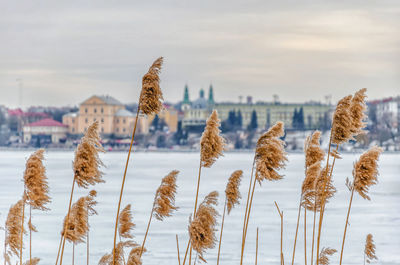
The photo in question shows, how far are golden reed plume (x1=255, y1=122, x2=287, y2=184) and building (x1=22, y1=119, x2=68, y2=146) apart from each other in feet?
257

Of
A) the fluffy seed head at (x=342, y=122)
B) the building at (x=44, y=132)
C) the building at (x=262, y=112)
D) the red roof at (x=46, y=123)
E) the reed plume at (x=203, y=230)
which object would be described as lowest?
the building at (x=44, y=132)

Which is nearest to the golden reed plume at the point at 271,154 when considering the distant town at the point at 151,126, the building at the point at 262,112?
the distant town at the point at 151,126

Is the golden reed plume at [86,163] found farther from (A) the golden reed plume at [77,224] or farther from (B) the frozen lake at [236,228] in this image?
(B) the frozen lake at [236,228]

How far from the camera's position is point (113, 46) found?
87750mm

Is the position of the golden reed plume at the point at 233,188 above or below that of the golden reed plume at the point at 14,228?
above

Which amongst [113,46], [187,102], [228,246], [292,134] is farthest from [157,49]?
[228,246]

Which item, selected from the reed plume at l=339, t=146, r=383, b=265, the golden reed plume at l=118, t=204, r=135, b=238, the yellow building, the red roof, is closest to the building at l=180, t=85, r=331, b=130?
the yellow building

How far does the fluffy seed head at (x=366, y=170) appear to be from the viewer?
99.3 inches

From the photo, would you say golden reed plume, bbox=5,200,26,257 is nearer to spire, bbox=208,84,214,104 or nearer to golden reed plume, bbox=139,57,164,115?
golden reed plume, bbox=139,57,164,115

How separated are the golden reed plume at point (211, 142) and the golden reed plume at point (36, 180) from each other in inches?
22.0

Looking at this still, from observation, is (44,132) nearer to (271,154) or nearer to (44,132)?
(44,132)

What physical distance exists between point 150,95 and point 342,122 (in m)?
0.64

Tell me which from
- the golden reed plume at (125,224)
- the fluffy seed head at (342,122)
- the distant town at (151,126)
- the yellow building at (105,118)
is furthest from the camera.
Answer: the yellow building at (105,118)

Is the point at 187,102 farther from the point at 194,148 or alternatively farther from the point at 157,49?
the point at 194,148
